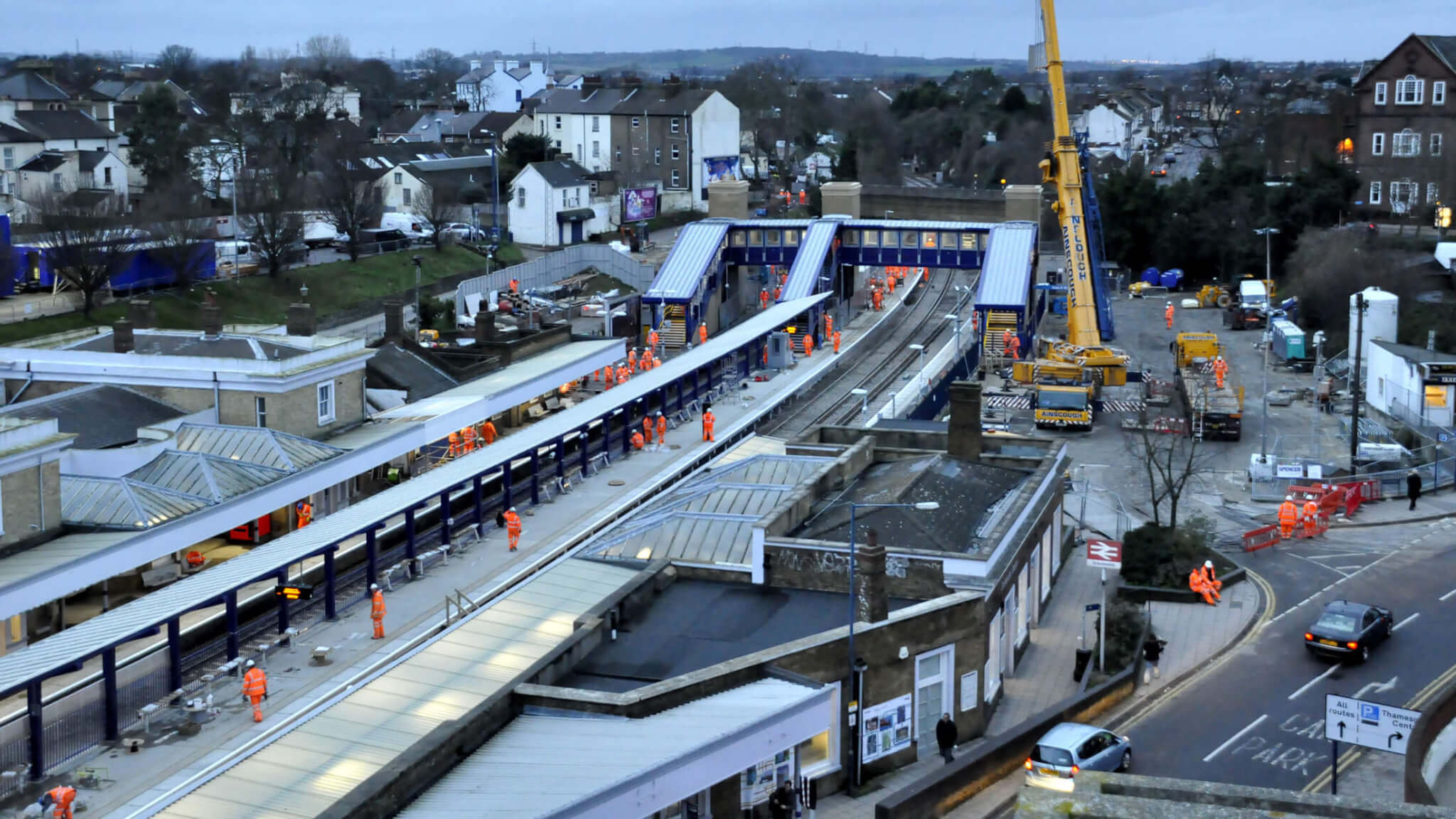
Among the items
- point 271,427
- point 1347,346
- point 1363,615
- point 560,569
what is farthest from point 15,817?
point 1347,346

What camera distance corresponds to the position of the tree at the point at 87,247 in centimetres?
5934

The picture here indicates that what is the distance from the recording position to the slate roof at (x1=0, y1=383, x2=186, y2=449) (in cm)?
3678

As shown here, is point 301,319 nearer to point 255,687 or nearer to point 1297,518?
point 255,687

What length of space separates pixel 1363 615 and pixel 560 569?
1508cm

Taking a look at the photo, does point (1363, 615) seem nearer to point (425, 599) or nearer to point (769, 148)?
point (425, 599)

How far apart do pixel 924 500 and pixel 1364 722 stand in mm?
9681

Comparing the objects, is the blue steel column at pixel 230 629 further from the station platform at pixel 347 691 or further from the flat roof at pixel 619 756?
the flat roof at pixel 619 756

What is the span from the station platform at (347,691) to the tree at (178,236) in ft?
84.7

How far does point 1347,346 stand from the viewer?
63.2 m

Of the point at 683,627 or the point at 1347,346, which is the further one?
the point at 1347,346

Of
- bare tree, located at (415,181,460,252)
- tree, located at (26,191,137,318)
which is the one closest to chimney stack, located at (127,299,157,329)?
tree, located at (26,191,137,318)

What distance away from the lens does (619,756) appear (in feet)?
64.7

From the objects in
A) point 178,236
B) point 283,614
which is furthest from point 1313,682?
point 178,236

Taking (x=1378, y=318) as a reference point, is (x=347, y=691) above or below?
below
